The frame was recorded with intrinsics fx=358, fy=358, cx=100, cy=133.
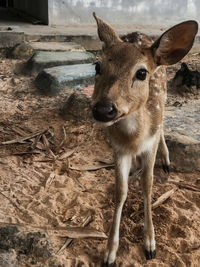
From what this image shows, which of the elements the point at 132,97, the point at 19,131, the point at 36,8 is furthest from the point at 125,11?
the point at 132,97

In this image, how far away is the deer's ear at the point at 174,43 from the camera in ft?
9.36

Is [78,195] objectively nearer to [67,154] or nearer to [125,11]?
[67,154]

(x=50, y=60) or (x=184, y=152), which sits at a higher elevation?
(x=184, y=152)

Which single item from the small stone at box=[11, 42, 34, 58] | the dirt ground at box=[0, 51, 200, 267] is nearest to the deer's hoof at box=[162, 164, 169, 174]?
the dirt ground at box=[0, 51, 200, 267]

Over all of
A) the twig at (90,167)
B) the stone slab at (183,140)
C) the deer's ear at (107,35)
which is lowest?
the twig at (90,167)

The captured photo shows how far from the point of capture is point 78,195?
12.8ft

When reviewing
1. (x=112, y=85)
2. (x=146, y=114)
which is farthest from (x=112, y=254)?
(x=112, y=85)

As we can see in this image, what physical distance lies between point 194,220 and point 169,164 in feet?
3.12

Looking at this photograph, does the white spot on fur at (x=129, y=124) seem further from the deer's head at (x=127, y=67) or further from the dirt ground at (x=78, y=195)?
the dirt ground at (x=78, y=195)

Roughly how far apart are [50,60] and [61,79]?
3.29 feet

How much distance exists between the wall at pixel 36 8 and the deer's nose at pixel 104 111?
7340 mm

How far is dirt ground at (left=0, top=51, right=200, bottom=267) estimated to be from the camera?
3.25 metres

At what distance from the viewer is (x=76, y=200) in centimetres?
381

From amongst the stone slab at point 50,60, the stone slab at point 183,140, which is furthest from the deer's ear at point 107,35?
the stone slab at point 50,60
